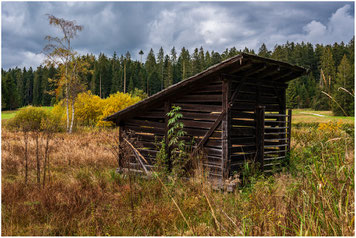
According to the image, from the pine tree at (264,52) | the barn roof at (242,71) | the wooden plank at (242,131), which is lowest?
the wooden plank at (242,131)

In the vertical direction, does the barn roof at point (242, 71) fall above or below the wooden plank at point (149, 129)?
above

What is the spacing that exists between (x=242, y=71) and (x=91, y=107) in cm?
2137

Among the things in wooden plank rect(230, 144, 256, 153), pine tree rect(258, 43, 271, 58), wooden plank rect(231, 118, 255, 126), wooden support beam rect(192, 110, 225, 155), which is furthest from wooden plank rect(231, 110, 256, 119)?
pine tree rect(258, 43, 271, 58)

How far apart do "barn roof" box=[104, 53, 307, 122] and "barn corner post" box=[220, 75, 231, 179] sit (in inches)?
14.3

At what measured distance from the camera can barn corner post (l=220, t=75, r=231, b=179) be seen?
279 inches

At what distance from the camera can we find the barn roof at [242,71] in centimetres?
661

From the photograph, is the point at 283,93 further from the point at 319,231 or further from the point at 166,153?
the point at 319,231

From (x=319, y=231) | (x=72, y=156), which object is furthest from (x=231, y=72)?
(x=72, y=156)

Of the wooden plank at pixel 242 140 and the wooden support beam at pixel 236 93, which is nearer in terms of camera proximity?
the wooden support beam at pixel 236 93

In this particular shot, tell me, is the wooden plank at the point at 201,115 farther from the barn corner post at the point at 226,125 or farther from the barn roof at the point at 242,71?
the barn roof at the point at 242,71

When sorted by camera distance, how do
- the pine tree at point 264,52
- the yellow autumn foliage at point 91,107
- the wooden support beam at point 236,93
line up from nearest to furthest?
1. the wooden support beam at point 236,93
2. the yellow autumn foliage at point 91,107
3. the pine tree at point 264,52

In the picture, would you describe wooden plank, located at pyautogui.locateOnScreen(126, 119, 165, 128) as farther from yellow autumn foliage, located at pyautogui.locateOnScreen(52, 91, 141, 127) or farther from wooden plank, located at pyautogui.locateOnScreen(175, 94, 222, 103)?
yellow autumn foliage, located at pyautogui.locateOnScreen(52, 91, 141, 127)

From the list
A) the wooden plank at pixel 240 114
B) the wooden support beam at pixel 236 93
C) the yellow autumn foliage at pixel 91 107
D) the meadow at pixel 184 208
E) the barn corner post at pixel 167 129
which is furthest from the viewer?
the yellow autumn foliage at pixel 91 107

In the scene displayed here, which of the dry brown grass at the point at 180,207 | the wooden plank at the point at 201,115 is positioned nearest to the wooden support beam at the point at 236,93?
the wooden plank at the point at 201,115
